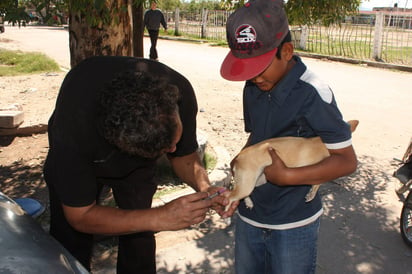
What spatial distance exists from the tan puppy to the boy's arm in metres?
0.07

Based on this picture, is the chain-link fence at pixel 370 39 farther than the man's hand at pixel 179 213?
Yes

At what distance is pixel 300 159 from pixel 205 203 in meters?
0.53

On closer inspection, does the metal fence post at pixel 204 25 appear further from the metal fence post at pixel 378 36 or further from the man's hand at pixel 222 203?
the man's hand at pixel 222 203

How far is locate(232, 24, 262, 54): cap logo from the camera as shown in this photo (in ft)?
5.81

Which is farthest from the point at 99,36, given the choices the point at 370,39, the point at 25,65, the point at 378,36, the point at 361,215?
the point at 370,39

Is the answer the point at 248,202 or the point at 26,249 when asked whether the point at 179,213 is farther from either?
the point at 26,249

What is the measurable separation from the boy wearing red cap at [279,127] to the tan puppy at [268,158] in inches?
1.7

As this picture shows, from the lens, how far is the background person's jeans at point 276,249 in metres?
1.99

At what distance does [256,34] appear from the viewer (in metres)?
1.76

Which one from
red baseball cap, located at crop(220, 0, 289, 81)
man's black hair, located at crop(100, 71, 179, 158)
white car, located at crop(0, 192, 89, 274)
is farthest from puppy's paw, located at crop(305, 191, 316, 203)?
white car, located at crop(0, 192, 89, 274)

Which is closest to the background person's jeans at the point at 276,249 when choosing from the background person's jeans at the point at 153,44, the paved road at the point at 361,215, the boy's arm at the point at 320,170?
the boy's arm at the point at 320,170

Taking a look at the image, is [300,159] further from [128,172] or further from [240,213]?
[128,172]

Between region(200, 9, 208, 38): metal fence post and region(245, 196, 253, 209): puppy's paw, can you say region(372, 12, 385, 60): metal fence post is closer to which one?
region(200, 9, 208, 38): metal fence post

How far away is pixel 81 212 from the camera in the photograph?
2020mm
